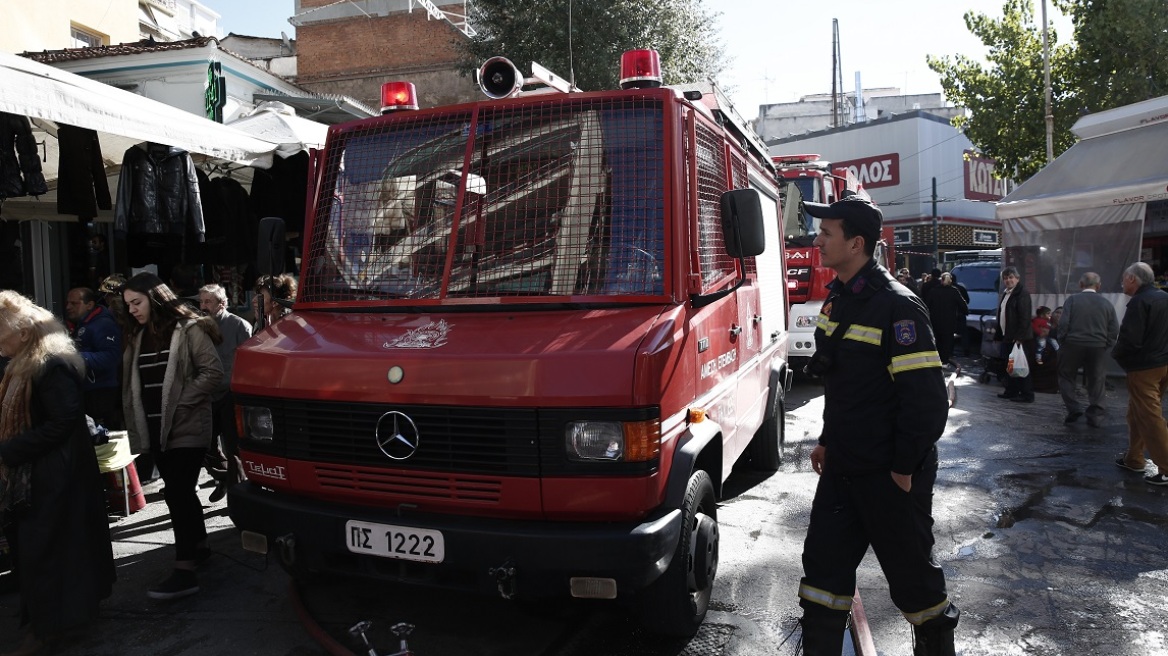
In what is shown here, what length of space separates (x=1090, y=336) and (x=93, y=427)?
9.37m

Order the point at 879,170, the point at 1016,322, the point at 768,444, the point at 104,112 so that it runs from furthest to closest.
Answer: the point at 879,170, the point at 1016,322, the point at 768,444, the point at 104,112

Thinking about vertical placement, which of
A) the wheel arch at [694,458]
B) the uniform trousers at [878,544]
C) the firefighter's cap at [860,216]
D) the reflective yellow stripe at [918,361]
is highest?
the firefighter's cap at [860,216]

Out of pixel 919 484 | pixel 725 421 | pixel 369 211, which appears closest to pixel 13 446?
pixel 369 211

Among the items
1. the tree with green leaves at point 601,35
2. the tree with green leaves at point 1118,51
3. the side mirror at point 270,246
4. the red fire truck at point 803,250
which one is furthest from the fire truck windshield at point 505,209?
the tree with green leaves at point 1118,51

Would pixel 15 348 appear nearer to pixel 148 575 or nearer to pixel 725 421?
pixel 148 575

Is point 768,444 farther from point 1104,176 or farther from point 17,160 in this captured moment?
point 1104,176

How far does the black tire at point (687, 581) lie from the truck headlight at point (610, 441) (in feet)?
1.64

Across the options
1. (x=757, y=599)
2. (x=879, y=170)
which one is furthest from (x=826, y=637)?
(x=879, y=170)

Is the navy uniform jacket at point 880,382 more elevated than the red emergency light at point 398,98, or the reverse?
the red emergency light at point 398,98

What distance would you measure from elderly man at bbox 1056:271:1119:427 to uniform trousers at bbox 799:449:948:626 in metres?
6.96

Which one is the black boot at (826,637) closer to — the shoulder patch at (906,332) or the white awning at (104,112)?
the shoulder patch at (906,332)

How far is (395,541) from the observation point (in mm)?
3420

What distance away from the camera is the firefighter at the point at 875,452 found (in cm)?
311

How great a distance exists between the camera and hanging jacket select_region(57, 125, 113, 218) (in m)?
6.57
